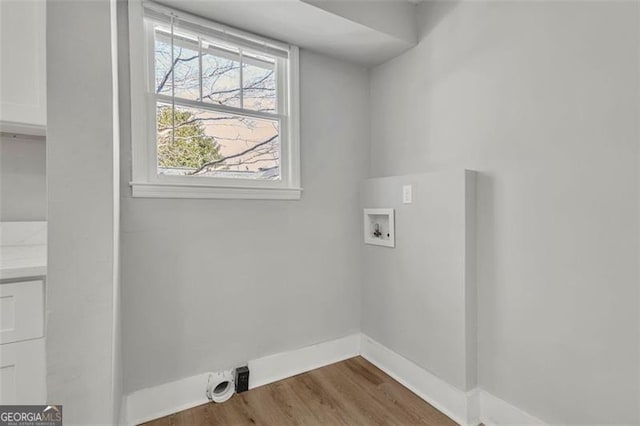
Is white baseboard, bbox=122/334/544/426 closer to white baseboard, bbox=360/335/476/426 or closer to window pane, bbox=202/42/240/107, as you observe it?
white baseboard, bbox=360/335/476/426

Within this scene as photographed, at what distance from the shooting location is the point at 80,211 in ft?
3.71

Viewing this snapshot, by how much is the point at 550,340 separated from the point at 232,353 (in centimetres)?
181

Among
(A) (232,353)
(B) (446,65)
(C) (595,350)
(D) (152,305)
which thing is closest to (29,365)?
(D) (152,305)

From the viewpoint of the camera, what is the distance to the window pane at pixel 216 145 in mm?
1834

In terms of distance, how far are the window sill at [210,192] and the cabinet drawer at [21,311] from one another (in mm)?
657

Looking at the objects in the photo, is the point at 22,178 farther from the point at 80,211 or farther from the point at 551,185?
the point at 551,185

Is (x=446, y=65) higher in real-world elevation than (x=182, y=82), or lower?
higher

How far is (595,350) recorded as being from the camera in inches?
52.8

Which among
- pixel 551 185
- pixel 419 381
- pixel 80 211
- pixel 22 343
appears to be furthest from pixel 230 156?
pixel 419 381

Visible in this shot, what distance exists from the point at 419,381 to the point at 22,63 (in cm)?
270

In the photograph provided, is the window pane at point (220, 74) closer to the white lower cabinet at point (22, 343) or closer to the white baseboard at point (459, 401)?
the white lower cabinet at point (22, 343)

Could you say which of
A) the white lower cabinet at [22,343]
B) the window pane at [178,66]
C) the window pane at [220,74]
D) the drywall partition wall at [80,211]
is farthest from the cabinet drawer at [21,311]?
the window pane at [220,74]

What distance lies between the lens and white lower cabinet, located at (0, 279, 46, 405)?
1.14m

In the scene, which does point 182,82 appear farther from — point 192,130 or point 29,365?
point 29,365
